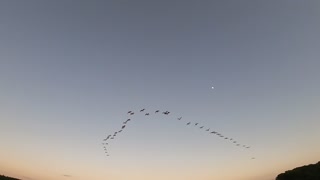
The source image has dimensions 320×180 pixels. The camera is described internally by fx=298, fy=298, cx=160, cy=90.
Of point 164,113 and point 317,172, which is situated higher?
point 164,113

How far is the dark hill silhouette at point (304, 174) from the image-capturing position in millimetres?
46031

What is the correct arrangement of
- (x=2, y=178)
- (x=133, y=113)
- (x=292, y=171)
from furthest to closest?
(x=2, y=178) → (x=292, y=171) → (x=133, y=113)

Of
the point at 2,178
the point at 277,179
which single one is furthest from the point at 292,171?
the point at 2,178

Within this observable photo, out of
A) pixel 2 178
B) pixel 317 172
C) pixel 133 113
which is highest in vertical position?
pixel 2 178

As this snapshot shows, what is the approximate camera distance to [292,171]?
49344 millimetres

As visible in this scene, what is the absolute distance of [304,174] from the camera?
1853 inches

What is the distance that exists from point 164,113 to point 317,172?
2556cm

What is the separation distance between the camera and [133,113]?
4512 cm

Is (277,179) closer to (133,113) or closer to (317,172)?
(317,172)

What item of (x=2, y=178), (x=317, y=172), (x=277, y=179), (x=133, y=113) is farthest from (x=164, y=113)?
(x=2, y=178)

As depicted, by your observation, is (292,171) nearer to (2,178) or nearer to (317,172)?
(317,172)

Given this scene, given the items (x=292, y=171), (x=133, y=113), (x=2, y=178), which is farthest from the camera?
(x=2, y=178)

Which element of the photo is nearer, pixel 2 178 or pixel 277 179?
pixel 277 179

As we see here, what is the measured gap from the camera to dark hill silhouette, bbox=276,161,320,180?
151 feet
